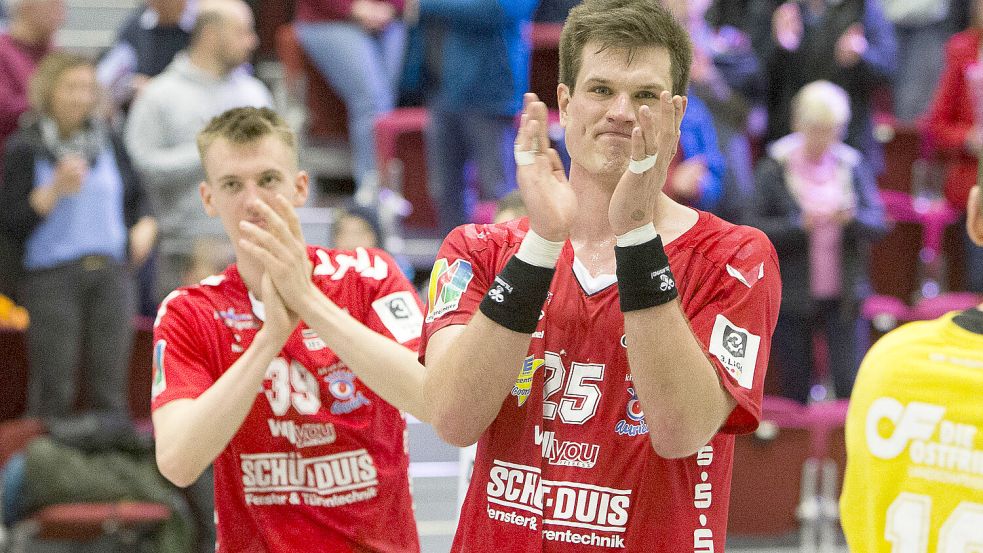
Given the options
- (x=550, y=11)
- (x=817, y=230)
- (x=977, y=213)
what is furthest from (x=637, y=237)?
(x=550, y=11)

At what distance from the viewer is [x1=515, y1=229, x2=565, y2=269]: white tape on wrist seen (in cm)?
262

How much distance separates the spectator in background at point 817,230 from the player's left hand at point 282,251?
17.0 feet

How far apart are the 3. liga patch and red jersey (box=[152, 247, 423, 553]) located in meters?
1.08

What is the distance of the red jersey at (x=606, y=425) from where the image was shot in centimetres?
280

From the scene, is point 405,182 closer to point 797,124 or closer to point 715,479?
point 797,124

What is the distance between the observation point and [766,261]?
286 centimetres

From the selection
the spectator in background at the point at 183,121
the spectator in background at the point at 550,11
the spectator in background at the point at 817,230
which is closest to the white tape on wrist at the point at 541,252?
the spectator in background at the point at 183,121

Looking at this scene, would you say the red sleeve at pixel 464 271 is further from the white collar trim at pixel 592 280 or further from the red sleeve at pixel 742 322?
the red sleeve at pixel 742 322

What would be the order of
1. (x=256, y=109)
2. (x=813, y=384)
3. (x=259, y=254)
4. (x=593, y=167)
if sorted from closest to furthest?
(x=593, y=167) → (x=259, y=254) → (x=256, y=109) → (x=813, y=384)

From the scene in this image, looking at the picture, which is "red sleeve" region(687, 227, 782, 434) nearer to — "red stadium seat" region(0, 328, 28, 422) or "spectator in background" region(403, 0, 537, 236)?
"spectator in background" region(403, 0, 537, 236)

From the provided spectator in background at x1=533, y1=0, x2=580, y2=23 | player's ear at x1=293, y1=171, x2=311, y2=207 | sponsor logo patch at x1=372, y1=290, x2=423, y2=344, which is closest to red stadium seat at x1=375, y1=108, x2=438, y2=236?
spectator in background at x1=533, y1=0, x2=580, y2=23

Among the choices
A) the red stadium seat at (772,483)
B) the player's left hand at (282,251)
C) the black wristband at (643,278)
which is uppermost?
the black wristband at (643,278)

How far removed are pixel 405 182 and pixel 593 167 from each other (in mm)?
6519

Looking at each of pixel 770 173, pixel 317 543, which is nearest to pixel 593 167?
pixel 317 543
